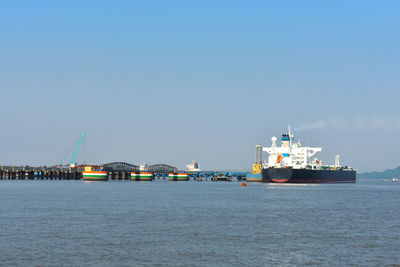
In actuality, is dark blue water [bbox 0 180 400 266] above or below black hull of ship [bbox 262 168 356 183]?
below

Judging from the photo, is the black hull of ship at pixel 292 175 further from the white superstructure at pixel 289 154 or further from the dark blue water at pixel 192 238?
the dark blue water at pixel 192 238

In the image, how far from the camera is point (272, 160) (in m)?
197

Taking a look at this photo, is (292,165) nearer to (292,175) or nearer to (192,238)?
(292,175)

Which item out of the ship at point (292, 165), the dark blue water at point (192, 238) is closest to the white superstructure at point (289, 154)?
the ship at point (292, 165)

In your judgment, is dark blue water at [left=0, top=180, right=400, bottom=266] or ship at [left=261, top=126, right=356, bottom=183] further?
ship at [left=261, top=126, right=356, bottom=183]

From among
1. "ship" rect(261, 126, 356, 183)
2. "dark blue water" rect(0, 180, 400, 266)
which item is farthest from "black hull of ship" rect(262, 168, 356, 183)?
"dark blue water" rect(0, 180, 400, 266)

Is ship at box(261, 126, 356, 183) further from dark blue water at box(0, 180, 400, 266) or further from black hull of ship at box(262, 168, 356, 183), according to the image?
dark blue water at box(0, 180, 400, 266)

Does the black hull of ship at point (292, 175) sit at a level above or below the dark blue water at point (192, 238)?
above

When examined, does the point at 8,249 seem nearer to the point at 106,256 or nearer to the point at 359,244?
the point at 106,256

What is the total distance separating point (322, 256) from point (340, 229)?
1431cm

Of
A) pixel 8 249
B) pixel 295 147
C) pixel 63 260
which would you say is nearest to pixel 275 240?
pixel 63 260

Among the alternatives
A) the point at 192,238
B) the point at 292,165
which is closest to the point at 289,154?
the point at 292,165

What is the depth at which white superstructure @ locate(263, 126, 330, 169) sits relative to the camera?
190625 mm

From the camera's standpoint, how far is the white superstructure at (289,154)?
19062 cm
